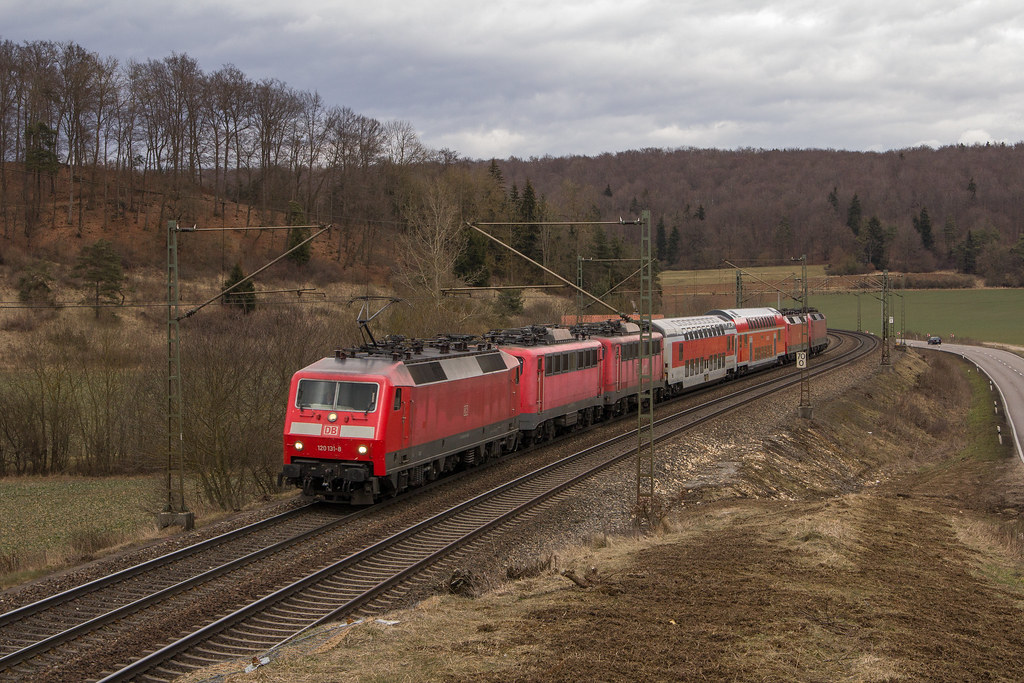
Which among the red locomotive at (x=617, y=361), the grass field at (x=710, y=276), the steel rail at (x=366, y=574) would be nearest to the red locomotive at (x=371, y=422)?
the steel rail at (x=366, y=574)

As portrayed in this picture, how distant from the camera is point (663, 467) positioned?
28.0 meters

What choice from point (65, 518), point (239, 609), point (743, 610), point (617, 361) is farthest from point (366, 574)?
point (617, 361)

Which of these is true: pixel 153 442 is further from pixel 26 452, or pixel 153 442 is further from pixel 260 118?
pixel 260 118

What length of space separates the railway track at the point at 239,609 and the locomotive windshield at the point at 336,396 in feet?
8.53

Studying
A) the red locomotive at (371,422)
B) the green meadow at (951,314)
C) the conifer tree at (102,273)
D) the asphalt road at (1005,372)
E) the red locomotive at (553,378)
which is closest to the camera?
the red locomotive at (371,422)

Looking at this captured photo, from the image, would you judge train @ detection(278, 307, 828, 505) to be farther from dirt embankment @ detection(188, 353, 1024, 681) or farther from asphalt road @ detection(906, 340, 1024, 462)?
asphalt road @ detection(906, 340, 1024, 462)

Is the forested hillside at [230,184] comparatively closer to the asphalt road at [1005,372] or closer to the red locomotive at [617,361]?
the red locomotive at [617,361]

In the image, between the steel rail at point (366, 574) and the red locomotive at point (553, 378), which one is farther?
the red locomotive at point (553, 378)

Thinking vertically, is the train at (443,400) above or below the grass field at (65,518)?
above

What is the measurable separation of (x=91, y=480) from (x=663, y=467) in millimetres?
25616

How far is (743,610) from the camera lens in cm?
1283

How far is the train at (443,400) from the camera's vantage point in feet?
68.1

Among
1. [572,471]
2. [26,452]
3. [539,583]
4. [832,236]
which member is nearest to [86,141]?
[26,452]

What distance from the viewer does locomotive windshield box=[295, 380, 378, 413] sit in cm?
2080
